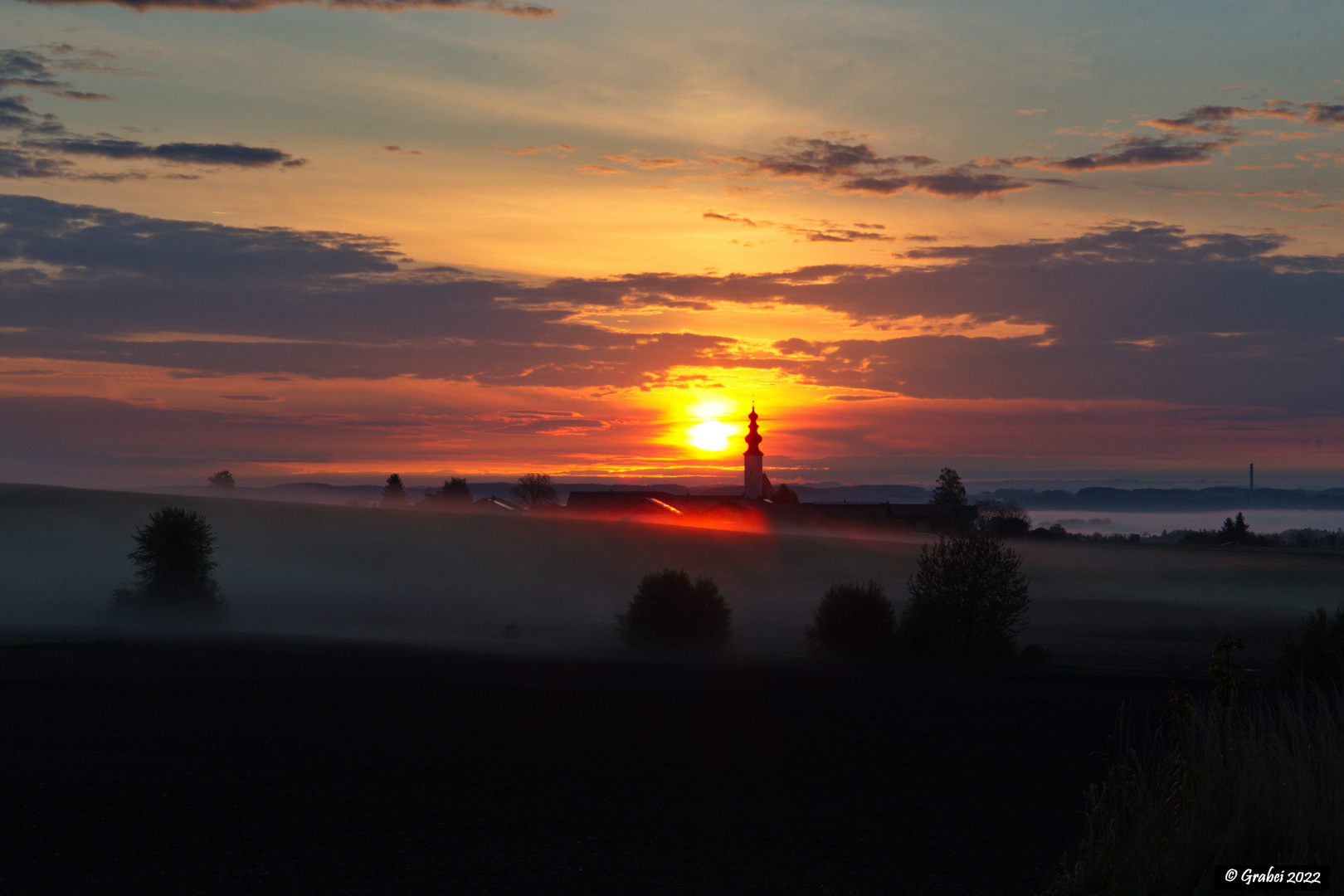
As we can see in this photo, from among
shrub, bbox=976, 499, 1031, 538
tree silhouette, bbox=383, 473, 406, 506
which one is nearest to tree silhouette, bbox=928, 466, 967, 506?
shrub, bbox=976, 499, 1031, 538

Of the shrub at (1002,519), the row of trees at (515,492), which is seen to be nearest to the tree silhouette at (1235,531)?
the shrub at (1002,519)

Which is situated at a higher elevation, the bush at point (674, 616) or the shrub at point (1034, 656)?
the bush at point (674, 616)

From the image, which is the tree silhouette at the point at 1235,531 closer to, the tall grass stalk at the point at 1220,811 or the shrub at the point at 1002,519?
the shrub at the point at 1002,519

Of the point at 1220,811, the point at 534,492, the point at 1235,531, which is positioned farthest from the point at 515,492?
the point at 1220,811

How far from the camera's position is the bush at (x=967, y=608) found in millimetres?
41625

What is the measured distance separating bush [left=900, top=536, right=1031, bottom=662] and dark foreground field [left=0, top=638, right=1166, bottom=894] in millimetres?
13795

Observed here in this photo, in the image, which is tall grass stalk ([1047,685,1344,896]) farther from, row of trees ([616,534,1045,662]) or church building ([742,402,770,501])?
church building ([742,402,770,501])

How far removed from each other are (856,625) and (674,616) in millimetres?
7309

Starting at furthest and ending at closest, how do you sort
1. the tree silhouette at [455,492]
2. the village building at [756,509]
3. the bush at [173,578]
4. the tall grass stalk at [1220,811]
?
1. the tree silhouette at [455,492]
2. the village building at [756,509]
3. the bush at [173,578]
4. the tall grass stalk at [1220,811]

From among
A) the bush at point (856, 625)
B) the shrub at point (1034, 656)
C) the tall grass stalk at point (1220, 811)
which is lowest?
the shrub at point (1034, 656)


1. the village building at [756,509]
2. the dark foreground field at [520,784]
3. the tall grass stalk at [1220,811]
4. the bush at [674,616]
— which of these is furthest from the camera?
the village building at [756,509]

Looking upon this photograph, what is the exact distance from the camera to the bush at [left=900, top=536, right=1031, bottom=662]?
137 ft

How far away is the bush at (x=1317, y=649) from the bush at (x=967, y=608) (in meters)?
9.90

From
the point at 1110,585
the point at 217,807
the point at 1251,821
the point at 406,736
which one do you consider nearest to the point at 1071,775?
the point at 1251,821
